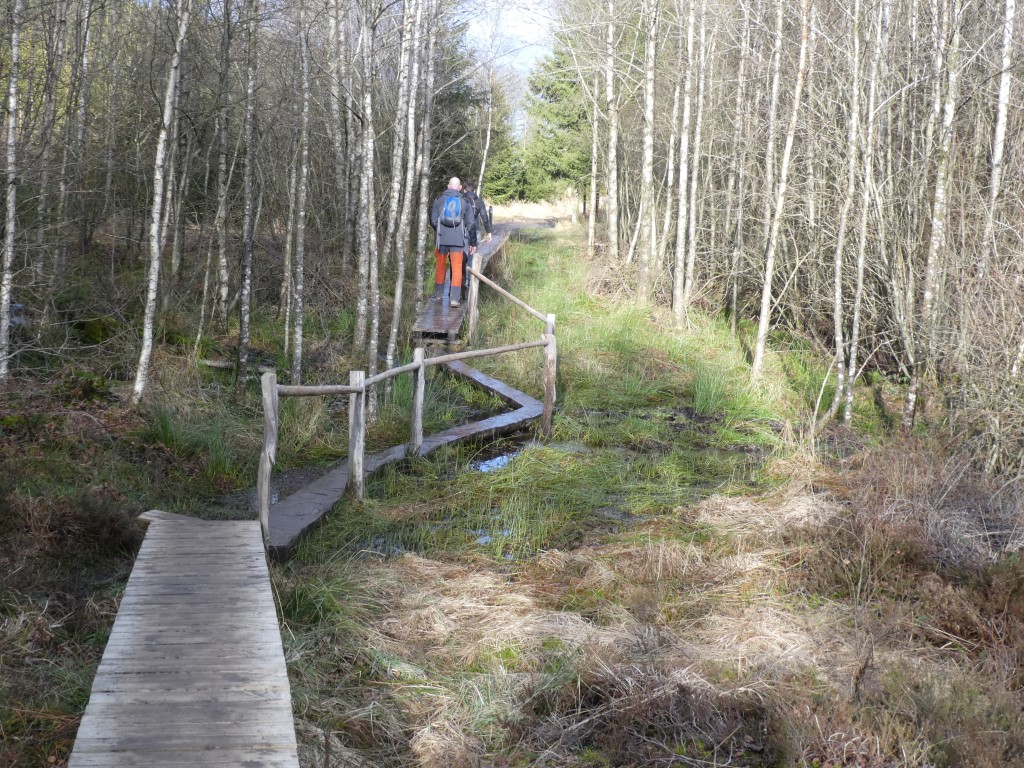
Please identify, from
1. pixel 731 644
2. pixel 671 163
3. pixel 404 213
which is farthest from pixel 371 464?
pixel 671 163

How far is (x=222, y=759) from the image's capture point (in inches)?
112

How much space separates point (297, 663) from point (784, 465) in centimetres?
517

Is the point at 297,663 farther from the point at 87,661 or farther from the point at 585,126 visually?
the point at 585,126

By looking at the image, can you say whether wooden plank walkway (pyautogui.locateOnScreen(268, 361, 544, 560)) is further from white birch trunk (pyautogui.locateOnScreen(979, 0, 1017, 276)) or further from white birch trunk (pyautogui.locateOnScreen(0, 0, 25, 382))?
white birch trunk (pyautogui.locateOnScreen(979, 0, 1017, 276))

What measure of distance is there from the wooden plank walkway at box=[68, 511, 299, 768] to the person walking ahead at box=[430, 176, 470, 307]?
9059 mm

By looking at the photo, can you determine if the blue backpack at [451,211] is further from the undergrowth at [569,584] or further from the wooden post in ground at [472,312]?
the undergrowth at [569,584]

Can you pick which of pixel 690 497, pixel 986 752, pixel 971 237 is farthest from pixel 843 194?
pixel 986 752

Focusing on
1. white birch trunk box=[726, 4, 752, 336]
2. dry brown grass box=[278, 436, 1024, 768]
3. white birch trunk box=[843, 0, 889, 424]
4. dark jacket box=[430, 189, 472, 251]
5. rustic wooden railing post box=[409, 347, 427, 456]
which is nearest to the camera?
dry brown grass box=[278, 436, 1024, 768]

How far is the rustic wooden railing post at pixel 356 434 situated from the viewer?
22.3ft

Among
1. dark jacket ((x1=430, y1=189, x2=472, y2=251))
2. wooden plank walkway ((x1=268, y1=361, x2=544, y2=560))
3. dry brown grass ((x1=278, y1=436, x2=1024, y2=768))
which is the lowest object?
dry brown grass ((x1=278, y1=436, x2=1024, y2=768))

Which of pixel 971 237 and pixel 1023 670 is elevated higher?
pixel 971 237

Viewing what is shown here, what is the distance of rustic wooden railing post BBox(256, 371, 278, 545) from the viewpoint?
5.34 meters

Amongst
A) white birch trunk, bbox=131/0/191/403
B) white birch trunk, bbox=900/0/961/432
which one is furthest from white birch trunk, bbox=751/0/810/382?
white birch trunk, bbox=131/0/191/403

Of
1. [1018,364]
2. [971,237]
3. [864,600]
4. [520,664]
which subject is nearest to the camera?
[520,664]
